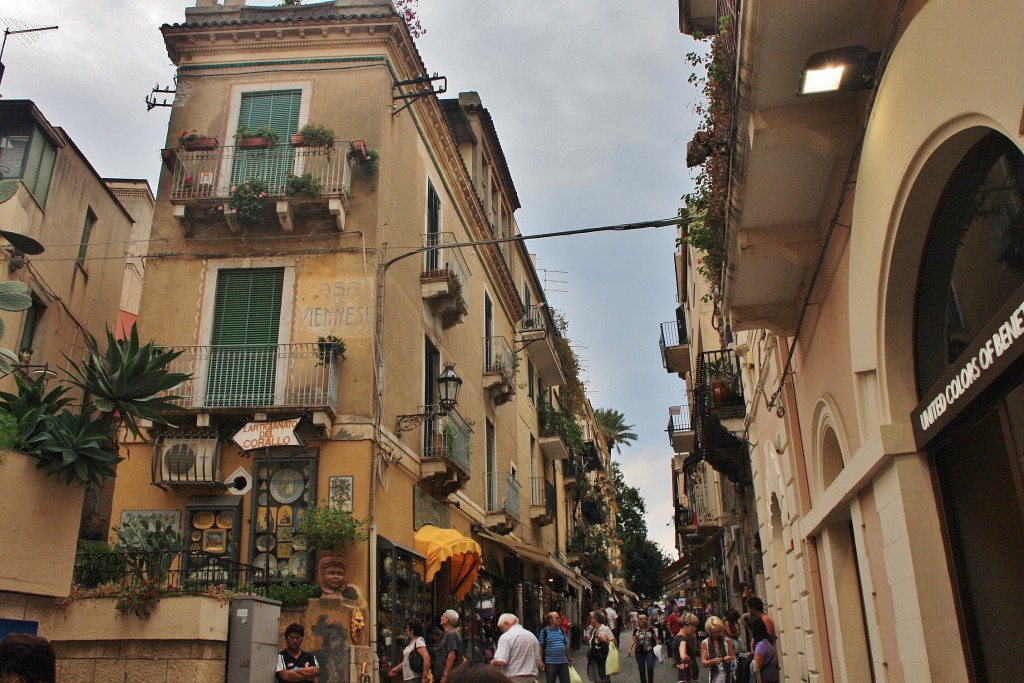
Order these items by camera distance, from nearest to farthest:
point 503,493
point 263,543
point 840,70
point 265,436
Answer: point 840,70, point 265,436, point 263,543, point 503,493

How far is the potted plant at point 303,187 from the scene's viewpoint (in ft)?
48.1

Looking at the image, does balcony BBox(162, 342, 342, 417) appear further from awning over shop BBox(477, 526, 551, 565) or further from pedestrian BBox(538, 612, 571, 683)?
awning over shop BBox(477, 526, 551, 565)

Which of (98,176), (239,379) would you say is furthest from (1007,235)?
(98,176)

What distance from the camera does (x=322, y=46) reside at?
16438mm

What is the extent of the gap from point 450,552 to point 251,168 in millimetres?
7738

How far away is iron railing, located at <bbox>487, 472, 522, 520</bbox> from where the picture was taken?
70.8 ft

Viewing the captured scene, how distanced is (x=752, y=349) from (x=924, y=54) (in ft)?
33.1

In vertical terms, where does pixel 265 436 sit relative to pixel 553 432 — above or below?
below

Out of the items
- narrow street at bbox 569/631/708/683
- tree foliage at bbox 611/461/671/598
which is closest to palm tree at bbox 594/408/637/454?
tree foliage at bbox 611/461/671/598

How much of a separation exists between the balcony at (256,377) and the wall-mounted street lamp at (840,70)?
30.3 feet

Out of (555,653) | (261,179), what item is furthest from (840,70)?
(261,179)

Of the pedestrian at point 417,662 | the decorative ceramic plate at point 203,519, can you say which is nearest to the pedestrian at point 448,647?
the pedestrian at point 417,662

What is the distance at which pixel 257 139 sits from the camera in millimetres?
15344

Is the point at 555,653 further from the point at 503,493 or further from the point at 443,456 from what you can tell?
the point at 503,493
